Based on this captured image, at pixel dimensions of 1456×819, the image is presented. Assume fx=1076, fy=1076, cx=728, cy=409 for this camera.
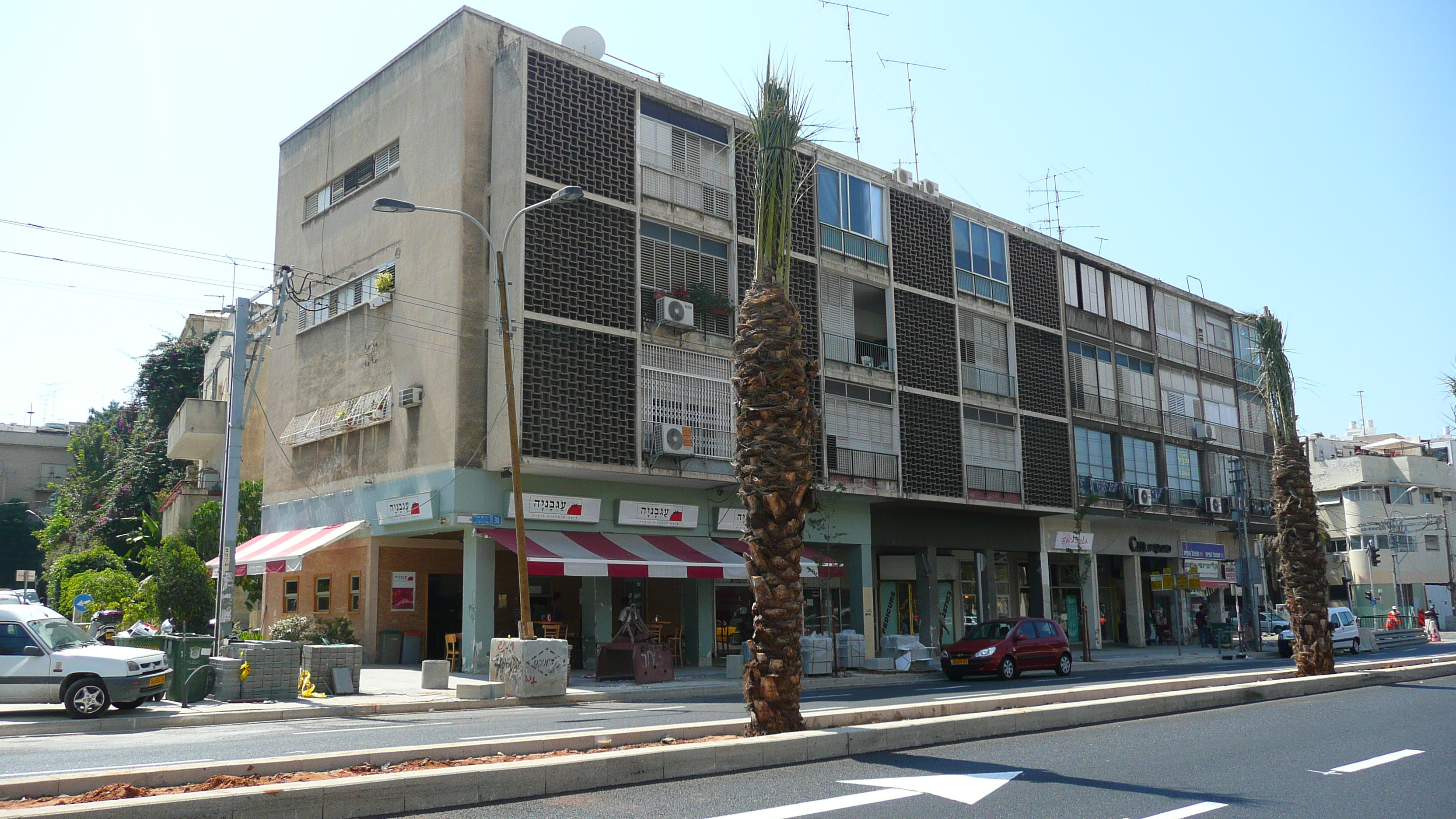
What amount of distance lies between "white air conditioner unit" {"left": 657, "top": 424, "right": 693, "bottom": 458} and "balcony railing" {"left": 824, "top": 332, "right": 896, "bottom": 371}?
6396 millimetres

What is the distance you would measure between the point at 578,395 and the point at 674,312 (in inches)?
133

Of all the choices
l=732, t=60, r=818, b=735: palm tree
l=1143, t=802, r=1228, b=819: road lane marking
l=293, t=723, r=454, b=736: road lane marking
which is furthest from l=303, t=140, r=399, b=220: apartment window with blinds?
l=1143, t=802, r=1228, b=819: road lane marking

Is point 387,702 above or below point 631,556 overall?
below

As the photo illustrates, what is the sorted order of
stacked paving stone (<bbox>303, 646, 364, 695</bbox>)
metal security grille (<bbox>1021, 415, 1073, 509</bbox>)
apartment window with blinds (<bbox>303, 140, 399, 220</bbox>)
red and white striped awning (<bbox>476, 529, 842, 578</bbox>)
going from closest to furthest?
1. stacked paving stone (<bbox>303, 646, 364, 695</bbox>)
2. red and white striped awning (<bbox>476, 529, 842, 578</bbox>)
3. apartment window with blinds (<bbox>303, 140, 399, 220</bbox>)
4. metal security grille (<bbox>1021, 415, 1073, 509</bbox>)

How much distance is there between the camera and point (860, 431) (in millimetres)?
31938

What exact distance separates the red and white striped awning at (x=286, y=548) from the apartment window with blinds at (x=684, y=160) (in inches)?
457

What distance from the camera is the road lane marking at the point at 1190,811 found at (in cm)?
662

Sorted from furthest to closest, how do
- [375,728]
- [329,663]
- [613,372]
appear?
[613,372], [329,663], [375,728]

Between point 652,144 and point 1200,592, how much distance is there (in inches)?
1295

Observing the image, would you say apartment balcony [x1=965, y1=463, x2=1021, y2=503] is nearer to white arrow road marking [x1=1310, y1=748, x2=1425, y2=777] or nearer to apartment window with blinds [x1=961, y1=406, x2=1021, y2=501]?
apartment window with blinds [x1=961, y1=406, x2=1021, y2=501]

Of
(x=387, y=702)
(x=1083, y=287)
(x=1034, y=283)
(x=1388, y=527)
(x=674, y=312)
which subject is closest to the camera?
(x=387, y=702)

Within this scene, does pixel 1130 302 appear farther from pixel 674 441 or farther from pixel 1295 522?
pixel 1295 522

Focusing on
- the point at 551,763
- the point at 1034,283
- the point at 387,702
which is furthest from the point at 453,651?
the point at 1034,283

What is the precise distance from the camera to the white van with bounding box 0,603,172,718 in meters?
16.0
